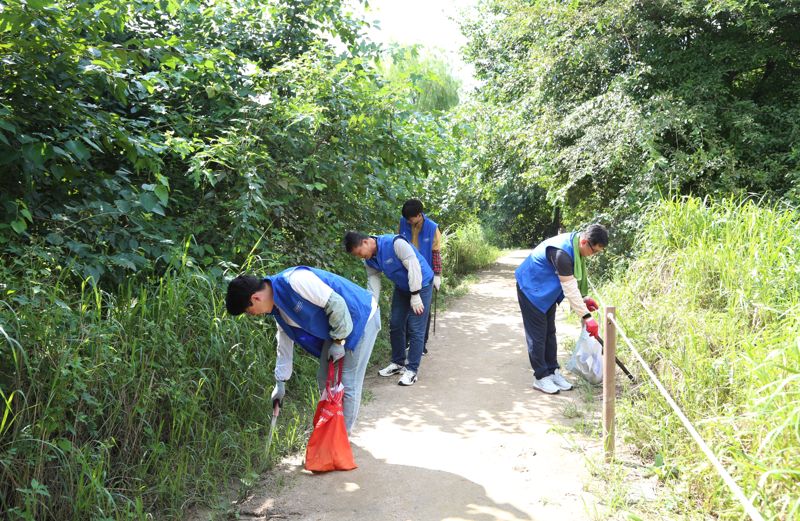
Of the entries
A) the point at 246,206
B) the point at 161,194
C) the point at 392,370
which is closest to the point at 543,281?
the point at 392,370

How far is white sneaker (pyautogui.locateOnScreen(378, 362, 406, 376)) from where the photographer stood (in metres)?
5.91

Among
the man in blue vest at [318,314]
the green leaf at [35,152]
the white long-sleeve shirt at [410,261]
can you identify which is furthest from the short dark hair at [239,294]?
the white long-sleeve shirt at [410,261]

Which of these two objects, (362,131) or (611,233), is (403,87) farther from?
(611,233)

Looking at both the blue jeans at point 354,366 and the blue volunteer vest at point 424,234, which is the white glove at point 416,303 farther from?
the blue jeans at point 354,366

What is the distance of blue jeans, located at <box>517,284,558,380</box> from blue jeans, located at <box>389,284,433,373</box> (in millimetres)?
987

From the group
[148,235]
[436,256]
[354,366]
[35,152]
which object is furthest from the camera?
[436,256]

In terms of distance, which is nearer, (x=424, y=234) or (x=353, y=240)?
(x=353, y=240)

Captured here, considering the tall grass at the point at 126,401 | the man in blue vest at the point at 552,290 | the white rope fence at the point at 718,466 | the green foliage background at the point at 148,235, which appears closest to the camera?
the white rope fence at the point at 718,466

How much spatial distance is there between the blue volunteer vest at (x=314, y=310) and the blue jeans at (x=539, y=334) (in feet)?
6.17

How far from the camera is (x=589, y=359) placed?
17.2 feet

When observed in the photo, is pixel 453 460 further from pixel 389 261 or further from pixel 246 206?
pixel 246 206

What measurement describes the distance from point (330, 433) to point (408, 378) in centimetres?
198

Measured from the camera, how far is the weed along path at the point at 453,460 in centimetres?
329

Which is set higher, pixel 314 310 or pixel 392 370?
pixel 314 310
